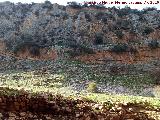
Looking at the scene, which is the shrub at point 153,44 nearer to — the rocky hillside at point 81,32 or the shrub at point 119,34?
the rocky hillside at point 81,32

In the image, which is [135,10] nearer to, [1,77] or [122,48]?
[122,48]

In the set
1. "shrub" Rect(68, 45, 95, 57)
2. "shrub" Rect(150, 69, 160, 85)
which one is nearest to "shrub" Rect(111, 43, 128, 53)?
"shrub" Rect(68, 45, 95, 57)

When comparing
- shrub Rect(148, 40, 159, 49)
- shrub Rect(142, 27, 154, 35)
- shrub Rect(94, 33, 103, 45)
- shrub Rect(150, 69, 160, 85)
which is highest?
shrub Rect(142, 27, 154, 35)

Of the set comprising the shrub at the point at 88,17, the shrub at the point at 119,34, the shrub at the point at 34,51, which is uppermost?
the shrub at the point at 88,17

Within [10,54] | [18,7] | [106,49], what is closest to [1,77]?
[10,54]

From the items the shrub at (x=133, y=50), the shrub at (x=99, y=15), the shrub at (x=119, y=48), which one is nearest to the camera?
the shrub at (x=119, y=48)

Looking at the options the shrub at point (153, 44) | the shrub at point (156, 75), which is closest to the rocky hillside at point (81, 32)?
the shrub at point (153, 44)

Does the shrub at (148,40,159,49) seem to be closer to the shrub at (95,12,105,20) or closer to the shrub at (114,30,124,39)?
the shrub at (114,30,124,39)

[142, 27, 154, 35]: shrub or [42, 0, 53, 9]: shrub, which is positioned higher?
[42, 0, 53, 9]: shrub

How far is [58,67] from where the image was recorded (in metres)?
37.6

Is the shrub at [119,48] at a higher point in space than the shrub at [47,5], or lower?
lower

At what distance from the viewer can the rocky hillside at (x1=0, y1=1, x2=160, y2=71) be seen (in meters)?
43.0

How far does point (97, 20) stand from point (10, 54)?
13.0 metres

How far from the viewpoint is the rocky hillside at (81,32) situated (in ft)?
141
